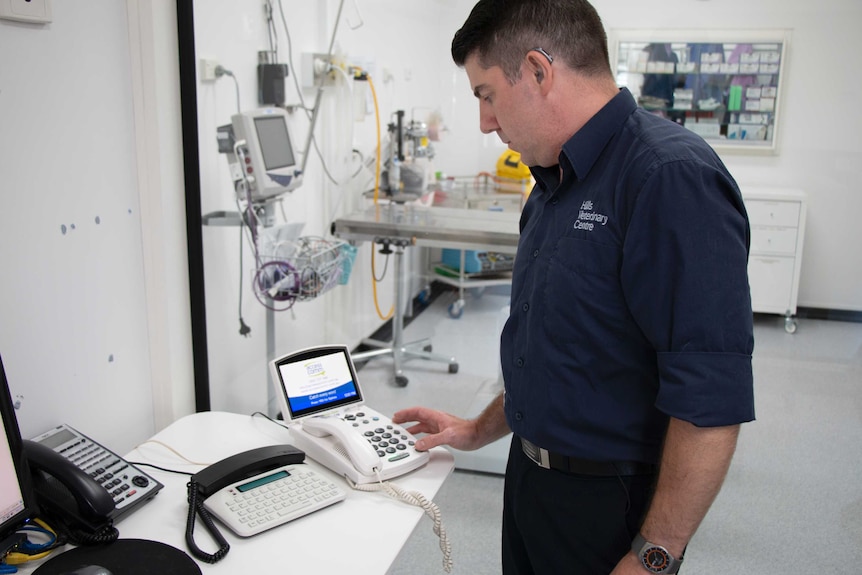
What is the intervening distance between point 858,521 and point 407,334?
2.20m

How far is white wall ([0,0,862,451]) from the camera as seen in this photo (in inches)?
54.8

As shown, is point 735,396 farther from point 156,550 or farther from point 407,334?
point 407,334

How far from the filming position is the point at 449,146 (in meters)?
3.42

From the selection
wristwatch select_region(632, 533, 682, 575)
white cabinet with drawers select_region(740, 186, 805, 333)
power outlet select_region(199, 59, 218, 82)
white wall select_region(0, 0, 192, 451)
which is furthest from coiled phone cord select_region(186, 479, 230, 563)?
white cabinet with drawers select_region(740, 186, 805, 333)

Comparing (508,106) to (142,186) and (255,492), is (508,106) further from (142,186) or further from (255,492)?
(142,186)

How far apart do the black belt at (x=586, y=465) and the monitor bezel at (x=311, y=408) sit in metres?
0.47

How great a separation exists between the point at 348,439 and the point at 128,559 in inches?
17.1

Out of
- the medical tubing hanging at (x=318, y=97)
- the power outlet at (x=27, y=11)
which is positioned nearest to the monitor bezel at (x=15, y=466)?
the power outlet at (x=27, y=11)

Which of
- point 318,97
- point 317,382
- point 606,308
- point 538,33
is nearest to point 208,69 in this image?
point 318,97

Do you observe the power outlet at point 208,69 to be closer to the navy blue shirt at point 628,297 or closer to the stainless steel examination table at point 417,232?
the stainless steel examination table at point 417,232

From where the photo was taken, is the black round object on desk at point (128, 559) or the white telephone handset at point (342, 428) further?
the white telephone handset at point (342, 428)

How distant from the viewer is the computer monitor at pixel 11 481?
1090 mm

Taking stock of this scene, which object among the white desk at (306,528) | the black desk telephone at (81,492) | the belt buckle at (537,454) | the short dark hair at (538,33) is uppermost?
the short dark hair at (538,33)

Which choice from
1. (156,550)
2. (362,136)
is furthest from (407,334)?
(156,550)
